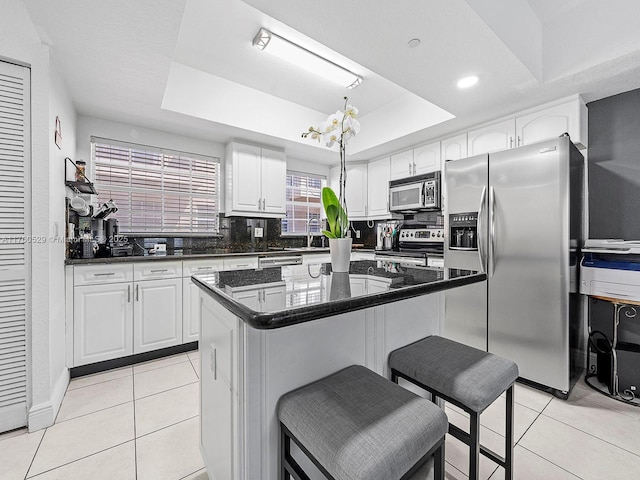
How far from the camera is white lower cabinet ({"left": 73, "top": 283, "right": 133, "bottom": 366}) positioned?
242cm

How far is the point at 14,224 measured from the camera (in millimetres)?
1785

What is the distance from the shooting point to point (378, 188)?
14.1ft

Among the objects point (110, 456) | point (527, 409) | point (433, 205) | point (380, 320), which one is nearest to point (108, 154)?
point (110, 456)

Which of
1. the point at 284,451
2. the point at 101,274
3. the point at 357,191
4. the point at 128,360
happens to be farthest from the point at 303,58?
the point at 128,360

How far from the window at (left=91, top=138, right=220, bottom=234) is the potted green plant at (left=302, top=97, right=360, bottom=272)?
2.75 metres

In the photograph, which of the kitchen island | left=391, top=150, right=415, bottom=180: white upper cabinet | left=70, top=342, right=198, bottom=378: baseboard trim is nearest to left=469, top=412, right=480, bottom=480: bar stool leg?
the kitchen island

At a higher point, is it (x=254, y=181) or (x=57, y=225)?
(x=254, y=181)

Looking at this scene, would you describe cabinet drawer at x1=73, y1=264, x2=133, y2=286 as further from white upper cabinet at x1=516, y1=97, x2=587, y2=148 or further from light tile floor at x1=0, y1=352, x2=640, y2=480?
white upper cabinet at x1=516, y1=97, x2=587, y2=148

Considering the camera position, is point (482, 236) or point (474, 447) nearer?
point (474, 447)

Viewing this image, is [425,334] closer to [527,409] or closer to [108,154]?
[527,409]

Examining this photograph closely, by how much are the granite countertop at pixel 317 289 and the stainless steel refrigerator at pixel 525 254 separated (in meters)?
1.29

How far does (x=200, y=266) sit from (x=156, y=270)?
1.30 ft

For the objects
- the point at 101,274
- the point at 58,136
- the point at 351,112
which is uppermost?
the point at 58,136

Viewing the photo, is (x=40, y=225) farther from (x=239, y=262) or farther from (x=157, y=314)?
(x=239, y=262)
